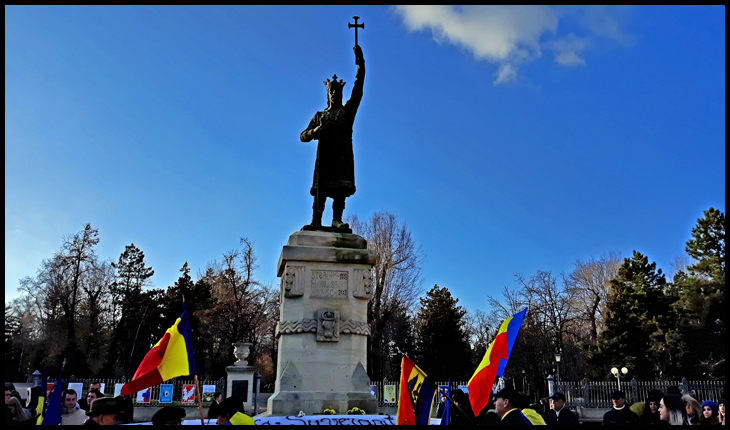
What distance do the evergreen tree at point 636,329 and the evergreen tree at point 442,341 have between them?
9.08 m

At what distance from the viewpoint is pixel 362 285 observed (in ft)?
32.1

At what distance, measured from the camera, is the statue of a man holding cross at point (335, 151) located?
1070 centimetres

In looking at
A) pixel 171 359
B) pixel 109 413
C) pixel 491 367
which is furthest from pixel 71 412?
pixel 491 367

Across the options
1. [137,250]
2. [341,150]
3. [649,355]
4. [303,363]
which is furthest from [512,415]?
[137,250]

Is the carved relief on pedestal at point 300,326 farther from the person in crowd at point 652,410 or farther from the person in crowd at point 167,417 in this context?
the person in crowd at point 652,410

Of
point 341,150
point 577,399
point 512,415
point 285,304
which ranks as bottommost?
point 577,399

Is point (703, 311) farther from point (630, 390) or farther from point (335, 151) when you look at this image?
point (335, 151)

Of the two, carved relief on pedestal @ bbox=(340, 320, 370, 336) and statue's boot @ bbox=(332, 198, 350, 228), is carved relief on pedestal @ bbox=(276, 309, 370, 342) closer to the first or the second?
carved relief on pedestal @ bbox=(340, 320, 370, 336)

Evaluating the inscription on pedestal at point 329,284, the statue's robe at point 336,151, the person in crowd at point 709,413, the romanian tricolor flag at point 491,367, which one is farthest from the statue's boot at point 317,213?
the person in crowd at point 709,413

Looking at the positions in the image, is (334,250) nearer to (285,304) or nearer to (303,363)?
(285,304)

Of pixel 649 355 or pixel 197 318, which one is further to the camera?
pixel 197 318

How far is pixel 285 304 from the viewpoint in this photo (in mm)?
9484

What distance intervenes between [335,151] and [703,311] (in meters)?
→ 30.9

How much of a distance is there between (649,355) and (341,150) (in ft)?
109
